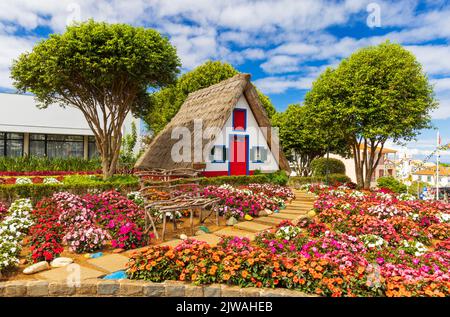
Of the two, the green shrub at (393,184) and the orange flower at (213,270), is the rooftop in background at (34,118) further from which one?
the orange flower at (213,270)

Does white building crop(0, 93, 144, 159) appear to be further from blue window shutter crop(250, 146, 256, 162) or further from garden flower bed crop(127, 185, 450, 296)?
garden flower bed crop(127, 185, 450, 296)

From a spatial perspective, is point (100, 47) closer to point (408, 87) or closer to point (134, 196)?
point (134, 196)

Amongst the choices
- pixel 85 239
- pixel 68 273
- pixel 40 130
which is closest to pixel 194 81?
pixel 40 130

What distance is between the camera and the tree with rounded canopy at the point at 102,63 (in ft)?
38.8

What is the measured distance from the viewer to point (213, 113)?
51.1ft

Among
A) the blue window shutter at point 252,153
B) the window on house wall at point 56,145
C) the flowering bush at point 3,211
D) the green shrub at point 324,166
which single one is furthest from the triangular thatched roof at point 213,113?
the window on house wall at point 56,145

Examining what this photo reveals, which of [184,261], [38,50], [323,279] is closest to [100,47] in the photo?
[38,50]

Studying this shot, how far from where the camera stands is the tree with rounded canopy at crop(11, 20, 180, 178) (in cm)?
1181

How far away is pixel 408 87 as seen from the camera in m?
15.1

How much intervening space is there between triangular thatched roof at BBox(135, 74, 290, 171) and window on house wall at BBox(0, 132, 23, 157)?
14938 mm

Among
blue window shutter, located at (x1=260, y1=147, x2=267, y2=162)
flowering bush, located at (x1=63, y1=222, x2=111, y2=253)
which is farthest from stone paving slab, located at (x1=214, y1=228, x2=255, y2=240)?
blue window shutter, located at (x1=260, y1=147, x2=267, y2=162)

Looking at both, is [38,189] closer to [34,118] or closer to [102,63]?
[102,63]

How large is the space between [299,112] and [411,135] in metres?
10.8
